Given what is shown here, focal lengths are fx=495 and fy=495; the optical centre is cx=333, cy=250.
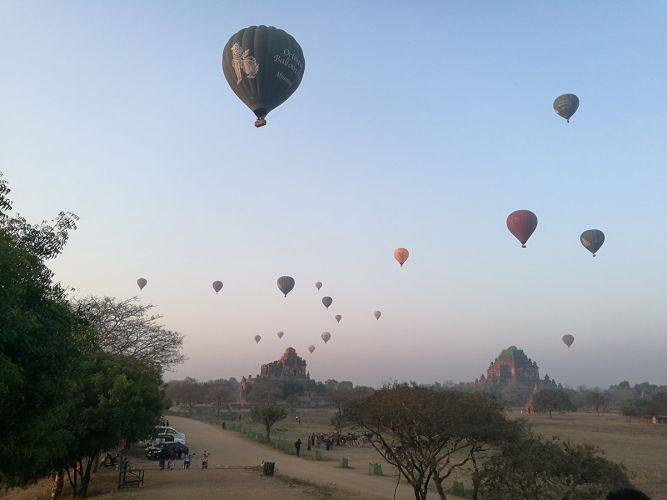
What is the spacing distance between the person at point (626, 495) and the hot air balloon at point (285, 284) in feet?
176

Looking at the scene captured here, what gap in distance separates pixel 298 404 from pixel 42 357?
4602 inches

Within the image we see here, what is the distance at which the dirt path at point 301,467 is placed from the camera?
73.3ft

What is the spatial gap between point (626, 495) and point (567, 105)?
45284mm

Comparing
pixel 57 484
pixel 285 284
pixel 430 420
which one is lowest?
pixel 57 484

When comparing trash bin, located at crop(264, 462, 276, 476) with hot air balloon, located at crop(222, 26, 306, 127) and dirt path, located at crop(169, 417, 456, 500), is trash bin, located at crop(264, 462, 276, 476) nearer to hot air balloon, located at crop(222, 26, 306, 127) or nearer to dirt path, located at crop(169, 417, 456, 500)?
dirt path, located at crop(169, 417, 456, 500)

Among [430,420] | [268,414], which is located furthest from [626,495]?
[268,414]

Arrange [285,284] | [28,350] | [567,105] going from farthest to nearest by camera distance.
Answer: [285,284], [567,105], [28,350]

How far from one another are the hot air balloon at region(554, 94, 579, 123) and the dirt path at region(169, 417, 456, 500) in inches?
1311

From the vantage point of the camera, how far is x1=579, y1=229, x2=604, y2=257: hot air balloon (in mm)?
44688

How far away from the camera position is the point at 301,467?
2891cm

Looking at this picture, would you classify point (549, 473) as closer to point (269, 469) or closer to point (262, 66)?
point (269, 469)

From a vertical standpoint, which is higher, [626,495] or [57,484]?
[626,495]

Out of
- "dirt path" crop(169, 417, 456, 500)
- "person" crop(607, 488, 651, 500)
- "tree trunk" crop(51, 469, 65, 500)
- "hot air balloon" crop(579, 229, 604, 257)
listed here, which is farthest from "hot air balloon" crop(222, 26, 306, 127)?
"hot air balloon" crop(579, 229, 604, 257)

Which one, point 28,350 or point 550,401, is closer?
point 28,350
